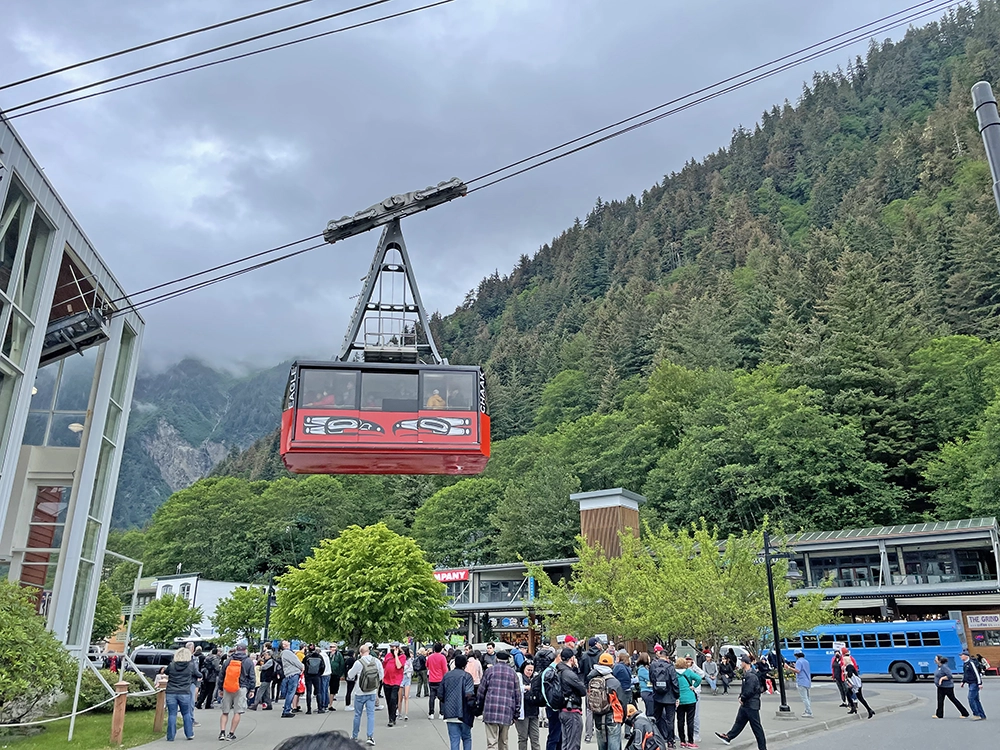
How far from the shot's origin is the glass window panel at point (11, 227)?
1244 cm

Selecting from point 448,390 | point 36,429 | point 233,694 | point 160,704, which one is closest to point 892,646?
point 448,390

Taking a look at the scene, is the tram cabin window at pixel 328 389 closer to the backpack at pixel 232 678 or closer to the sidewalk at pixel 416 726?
the backpack at pixel 232 678

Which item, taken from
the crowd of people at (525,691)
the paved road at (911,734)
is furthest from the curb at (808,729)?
the crowd of people at (525,691)

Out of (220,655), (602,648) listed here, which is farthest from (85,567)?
(602,648)

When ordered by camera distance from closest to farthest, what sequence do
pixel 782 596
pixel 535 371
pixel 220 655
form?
pixel 220 655, pixel 782 596, pixel 535 371

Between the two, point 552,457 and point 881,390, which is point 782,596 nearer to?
point 881,390

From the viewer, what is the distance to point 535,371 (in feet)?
365


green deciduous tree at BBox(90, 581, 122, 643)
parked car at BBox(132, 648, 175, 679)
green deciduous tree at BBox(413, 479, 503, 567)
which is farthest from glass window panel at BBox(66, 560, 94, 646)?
green deciduous tree at BBox(413, 479, 503, 567)

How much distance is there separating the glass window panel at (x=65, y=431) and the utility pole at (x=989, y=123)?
17.4 m

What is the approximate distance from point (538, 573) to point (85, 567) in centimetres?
2143

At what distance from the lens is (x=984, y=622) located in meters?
34.5

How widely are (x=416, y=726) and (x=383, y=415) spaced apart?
6.38 meters

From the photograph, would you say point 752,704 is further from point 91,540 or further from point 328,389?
point 91,540

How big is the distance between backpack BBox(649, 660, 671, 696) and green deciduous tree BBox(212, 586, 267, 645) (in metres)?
40.8
